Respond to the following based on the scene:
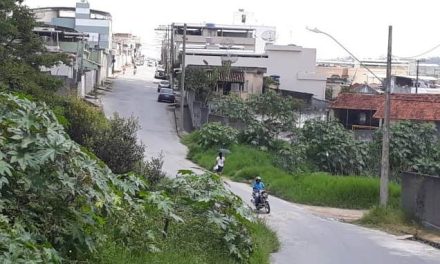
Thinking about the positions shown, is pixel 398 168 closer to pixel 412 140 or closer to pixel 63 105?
pixel 412 140

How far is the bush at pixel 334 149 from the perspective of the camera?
1361 inches

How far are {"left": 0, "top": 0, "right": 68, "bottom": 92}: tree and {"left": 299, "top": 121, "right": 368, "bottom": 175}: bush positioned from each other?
13.8 m

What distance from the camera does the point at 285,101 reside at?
140ft

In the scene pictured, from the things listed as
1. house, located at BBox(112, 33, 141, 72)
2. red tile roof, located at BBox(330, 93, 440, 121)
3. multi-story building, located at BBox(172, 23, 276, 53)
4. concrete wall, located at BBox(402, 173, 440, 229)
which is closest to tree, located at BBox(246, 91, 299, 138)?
red tile roof, located at BBox(330, 93, 440, 121)

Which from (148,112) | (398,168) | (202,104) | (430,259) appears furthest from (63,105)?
(148,112)

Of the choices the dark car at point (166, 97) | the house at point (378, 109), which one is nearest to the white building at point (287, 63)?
the dark car at point (166, 97)

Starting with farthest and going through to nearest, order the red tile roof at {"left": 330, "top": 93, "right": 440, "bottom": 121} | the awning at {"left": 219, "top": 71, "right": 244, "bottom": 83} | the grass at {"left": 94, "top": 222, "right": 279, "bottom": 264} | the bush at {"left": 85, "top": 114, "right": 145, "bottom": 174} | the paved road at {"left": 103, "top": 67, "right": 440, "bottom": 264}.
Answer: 1. the awning at {"left": 219, "top": 71, "right": 244, "bottom": 83}
2. the red tile roof at {"left": 330, "top": 93, "right": 440, "bottom": 121}
3. the bush at {"left": 85, "top": 114, "right": 145, "bottom": 174}
4. the paved road at {"left": 103, "top": 67, "right": 440, "bottom": 264}
5. the grass at {"left": 94, "top": 222, "right": 279, "bottom": 264}

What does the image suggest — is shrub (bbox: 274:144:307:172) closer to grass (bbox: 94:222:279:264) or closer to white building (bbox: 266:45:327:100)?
grass (bbox: 94:222:279:264)

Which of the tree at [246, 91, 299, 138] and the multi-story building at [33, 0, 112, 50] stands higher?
the multi-story building at [33, 0, 112, 50]

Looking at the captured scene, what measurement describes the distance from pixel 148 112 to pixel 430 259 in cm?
3778

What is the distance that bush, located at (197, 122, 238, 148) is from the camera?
40219 millimetres

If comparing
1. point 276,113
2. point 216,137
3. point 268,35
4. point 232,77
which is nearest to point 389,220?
point 216,137

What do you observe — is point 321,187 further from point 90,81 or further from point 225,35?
point 225,35

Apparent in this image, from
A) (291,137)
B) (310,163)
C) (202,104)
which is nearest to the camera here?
(310,163)
